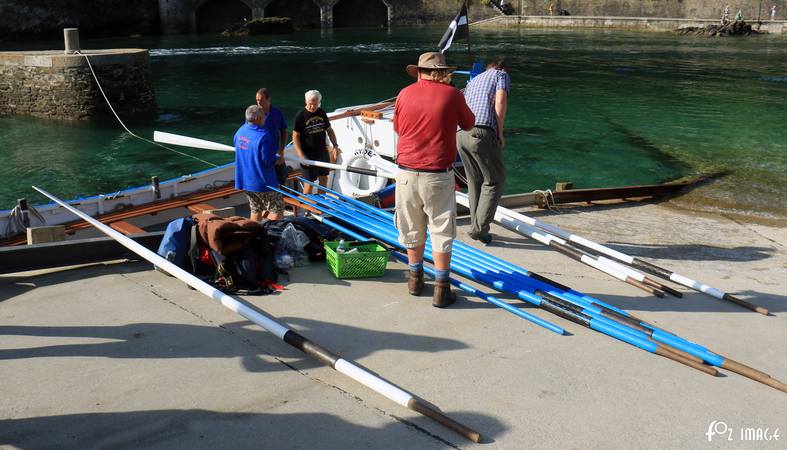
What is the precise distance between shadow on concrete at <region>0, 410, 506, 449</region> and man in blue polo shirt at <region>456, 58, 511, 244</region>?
354 cm

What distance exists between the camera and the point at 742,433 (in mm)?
4418

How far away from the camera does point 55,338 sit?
5383 millimetres

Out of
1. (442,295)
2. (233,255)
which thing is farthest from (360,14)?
(442,295)

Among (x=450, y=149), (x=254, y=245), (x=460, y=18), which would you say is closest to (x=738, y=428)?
(x=450, y=149)

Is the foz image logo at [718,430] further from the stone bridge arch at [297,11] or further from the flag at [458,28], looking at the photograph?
the stone bridge arch at [297,11]

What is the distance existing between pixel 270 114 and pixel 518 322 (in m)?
4.59

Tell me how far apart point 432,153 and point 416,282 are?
112 centimetres

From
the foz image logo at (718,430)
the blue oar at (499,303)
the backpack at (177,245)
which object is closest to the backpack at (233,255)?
the backpack at (177,245)

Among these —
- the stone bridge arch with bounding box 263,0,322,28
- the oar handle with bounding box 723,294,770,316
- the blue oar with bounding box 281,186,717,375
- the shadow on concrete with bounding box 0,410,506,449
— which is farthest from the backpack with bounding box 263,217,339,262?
the stone bridge arch with bounding box 263,0,322,28

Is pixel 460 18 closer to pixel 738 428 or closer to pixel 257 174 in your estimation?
pixel 257 174

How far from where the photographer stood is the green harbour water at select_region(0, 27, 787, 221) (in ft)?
62.8

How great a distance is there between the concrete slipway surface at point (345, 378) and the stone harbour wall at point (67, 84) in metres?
22.4

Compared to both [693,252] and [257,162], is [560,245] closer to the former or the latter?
[693,252]

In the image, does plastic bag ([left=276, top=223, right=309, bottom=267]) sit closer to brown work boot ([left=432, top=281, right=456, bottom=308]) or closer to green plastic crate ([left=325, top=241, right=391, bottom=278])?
green plastic crate ([left=325, top=241, right=391, bottom=278])
